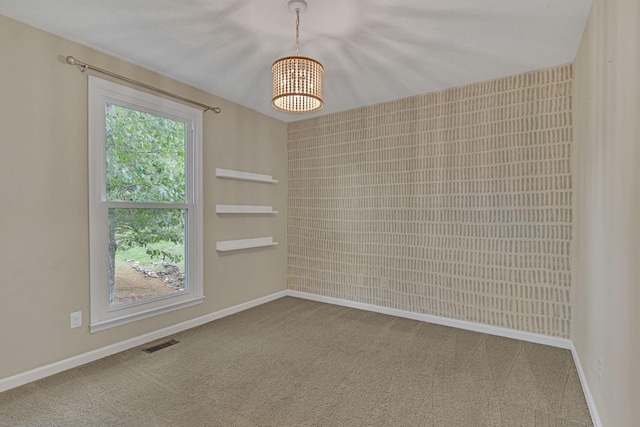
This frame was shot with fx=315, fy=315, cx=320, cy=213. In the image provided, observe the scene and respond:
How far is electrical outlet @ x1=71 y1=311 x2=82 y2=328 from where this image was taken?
8.17 feet

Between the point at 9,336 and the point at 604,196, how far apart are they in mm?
3857

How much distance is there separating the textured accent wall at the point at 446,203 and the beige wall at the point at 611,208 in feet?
1.76

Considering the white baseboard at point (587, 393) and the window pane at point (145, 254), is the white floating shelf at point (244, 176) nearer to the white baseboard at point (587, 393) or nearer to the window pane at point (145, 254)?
the window pane at point (145, 254)

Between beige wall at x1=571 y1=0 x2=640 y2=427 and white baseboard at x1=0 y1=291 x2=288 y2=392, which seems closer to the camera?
beige wall at x1=571 y1=0 x2=640 y2=427

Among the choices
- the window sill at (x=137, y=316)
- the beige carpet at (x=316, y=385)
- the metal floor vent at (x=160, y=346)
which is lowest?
the beige carpet at (x=316, y=385)

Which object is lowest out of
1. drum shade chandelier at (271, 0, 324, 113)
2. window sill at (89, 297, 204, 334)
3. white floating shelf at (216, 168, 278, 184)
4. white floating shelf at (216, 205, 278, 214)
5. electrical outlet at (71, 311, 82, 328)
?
window sill at (89, 297, 204, 334)

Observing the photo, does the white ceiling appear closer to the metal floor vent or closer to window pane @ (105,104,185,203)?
window pane @ (105,104,185,203)

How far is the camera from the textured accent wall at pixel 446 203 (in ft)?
9.58

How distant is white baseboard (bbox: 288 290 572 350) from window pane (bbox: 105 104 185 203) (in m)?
2.31

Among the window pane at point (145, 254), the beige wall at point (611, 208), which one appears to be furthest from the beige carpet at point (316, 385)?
the window pane at point (145, 254)

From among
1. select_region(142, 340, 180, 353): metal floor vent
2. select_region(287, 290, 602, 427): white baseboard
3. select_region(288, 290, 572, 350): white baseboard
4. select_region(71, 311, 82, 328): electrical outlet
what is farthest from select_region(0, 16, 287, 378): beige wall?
select_region(287, 290, 602, 427): white baseboard

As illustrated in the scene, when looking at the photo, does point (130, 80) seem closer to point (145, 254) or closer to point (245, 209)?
point (145, 254)

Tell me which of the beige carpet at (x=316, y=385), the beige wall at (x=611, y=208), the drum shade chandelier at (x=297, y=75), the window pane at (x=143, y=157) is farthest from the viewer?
the window pane at (x=143, y=157)

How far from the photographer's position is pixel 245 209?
393 cm
